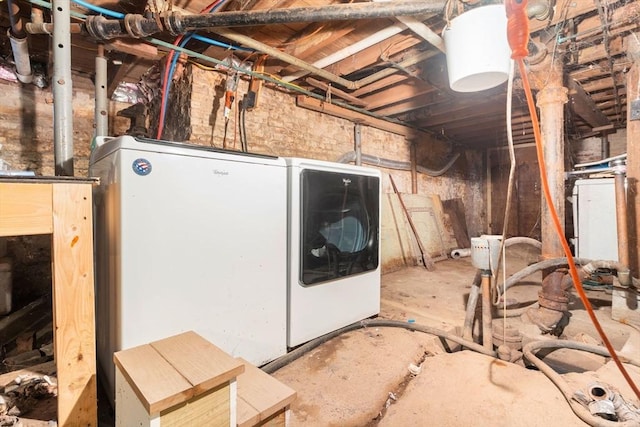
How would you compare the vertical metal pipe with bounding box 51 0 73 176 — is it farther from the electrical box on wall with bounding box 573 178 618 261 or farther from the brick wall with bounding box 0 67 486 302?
the electrical box on wall with bounding box 573 178 618 261

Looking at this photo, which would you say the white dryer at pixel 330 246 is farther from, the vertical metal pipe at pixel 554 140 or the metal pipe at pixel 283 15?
the vertical metal pipe at pixel 554 140

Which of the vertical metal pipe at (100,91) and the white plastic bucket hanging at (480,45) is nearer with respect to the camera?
the white plastic bucket hanging at (480,45)

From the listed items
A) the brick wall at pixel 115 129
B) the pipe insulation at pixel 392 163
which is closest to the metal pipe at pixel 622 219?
the pipe insulation at pixel 392 163

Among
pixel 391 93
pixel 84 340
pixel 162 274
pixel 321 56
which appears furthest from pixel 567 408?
pixel 391 93

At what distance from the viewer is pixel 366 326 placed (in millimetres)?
2229

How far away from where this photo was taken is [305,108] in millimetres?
3338

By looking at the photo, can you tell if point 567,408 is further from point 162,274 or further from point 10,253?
point 10,253

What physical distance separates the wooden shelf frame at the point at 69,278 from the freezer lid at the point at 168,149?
10.3 inches

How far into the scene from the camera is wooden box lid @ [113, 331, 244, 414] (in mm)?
785

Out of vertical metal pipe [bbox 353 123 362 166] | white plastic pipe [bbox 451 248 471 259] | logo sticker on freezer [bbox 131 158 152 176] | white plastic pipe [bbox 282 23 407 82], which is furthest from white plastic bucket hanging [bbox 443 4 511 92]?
white plastic pipe [bbox 451 248 471 259]

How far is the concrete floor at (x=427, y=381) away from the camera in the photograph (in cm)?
134

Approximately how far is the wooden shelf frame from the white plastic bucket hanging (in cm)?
169

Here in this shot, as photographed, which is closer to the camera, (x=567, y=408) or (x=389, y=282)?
(x=567, y=408)

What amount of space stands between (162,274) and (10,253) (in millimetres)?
2147
